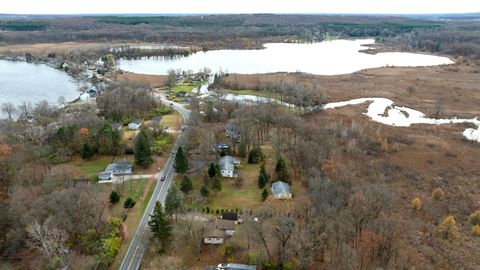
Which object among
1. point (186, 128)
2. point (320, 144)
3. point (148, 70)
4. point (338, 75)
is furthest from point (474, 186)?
point (148, 70)

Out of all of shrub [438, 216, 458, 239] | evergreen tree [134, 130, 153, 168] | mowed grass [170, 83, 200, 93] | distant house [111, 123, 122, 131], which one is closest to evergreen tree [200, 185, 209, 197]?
evergreen tree [134, 130, 153, 168]

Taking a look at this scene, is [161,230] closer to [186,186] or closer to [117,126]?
[186,186]

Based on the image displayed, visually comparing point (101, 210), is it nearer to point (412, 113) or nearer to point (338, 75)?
point (412, 113)

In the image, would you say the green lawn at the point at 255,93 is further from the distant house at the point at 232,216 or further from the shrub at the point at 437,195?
the distant house at the point at 232,216

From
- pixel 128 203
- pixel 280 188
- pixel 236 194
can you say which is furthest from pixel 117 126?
pixel 280 188

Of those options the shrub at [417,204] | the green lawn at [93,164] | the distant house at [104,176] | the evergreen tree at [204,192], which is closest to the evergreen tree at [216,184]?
the evergreen tree at [204,192]

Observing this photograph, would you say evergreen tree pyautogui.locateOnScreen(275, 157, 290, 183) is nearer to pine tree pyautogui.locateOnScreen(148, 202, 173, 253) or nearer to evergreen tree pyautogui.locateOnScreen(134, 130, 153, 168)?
pine tree pyautogui.locateOnScreen(148, 202, 173, 253)

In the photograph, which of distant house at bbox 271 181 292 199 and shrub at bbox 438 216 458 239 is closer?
shrub at bbox 438 216 458 239
